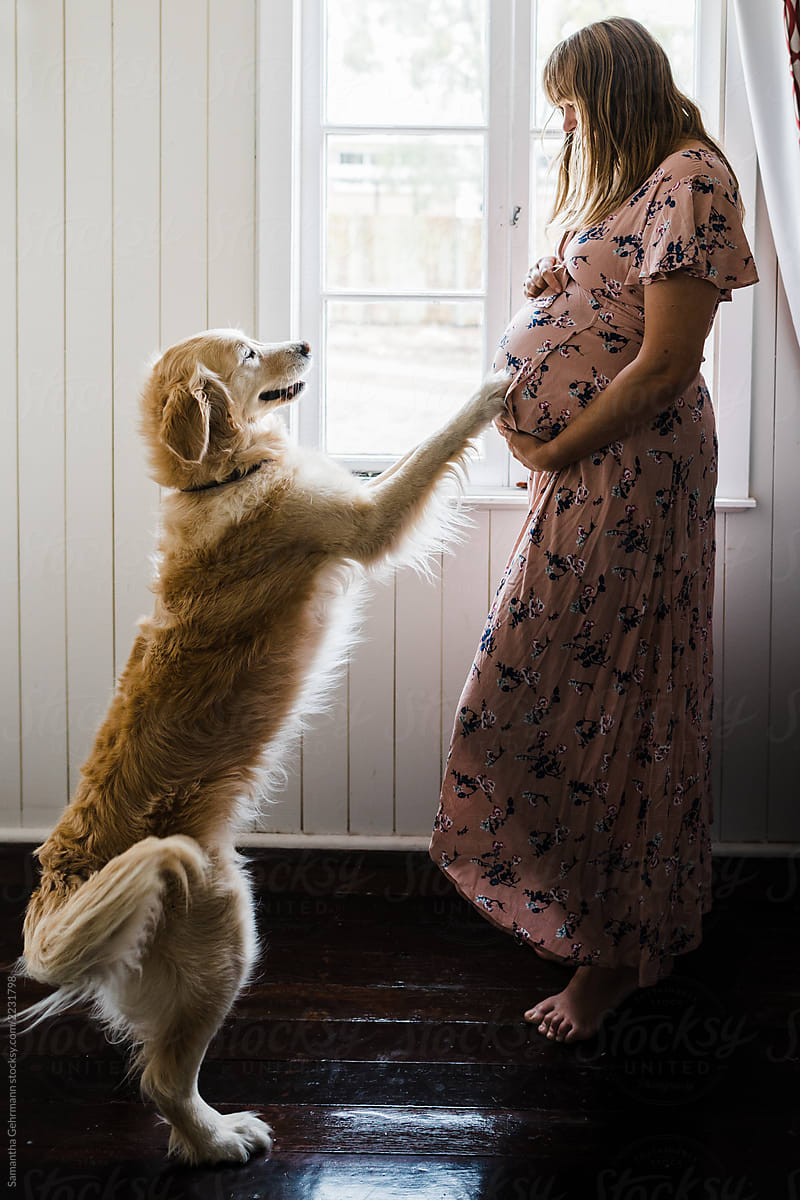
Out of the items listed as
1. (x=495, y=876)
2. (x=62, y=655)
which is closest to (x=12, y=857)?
(x=62, y=655)

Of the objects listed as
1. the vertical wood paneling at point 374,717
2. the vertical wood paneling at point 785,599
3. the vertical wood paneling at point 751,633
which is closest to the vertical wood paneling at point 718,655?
the vertical wood paneling at point 751,633

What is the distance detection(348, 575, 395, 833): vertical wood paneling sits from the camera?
228cm

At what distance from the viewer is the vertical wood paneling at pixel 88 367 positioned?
2.15 m

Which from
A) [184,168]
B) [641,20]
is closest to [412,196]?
[184,168]

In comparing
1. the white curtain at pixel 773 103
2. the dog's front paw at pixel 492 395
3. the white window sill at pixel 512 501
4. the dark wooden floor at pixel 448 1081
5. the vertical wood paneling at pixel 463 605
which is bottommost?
the dark wooden floor at pixel 448 1081

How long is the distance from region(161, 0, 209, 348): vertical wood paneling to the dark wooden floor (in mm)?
1431

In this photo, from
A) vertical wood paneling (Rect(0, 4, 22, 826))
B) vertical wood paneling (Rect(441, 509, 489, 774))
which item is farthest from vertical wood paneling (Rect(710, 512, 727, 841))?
vertical wood paneling (Rect(0, 4, 22, 826))

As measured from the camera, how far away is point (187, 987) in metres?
1.24

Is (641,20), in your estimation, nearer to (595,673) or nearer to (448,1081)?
(595,673)

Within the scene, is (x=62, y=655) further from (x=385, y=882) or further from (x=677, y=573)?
(x=677, y=573)

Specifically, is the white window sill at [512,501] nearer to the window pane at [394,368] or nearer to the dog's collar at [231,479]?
the window pane at [394,368]

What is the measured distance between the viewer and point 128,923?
1.12 meters

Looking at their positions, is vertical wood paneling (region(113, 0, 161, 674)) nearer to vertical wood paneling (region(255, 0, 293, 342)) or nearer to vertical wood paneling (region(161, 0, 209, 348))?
vertical wood paneling (region(161, 0, 209, 348))

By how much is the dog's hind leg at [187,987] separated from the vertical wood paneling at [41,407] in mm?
1192
